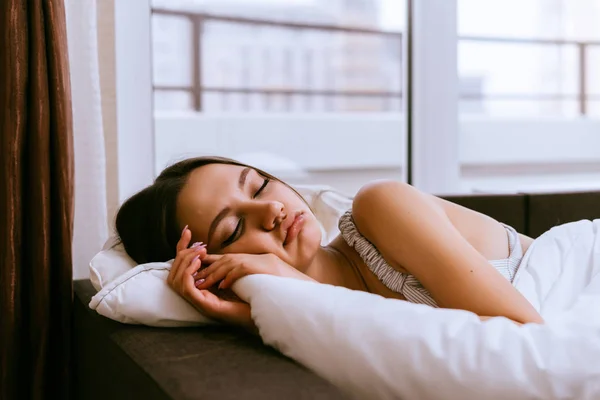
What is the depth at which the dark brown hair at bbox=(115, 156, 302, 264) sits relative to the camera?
1.28m

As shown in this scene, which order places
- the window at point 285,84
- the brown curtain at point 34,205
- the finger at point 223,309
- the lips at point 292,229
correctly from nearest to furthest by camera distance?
1. the finger at point 223,309
2. the lips at point 292,229
3. the brown curtain at point 34,205
4. the window at point 285,84

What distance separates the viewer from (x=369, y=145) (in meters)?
3.97

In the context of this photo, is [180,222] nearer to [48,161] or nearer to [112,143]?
[48,161]

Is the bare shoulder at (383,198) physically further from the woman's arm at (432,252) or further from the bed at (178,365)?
the bed at (178,365)

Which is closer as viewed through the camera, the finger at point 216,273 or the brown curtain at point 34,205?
the finger at point 216,273

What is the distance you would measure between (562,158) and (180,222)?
171 inches

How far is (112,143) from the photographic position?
79.0 inches

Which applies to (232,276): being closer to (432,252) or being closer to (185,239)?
(185,239)

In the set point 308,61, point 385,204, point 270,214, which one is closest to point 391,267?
point 385,204

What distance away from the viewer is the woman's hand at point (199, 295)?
102 centimetres

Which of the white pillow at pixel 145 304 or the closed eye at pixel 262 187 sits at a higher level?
the closed eye at pixel 262 187

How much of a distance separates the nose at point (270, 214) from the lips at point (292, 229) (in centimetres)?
3

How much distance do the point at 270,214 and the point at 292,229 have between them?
0.06m

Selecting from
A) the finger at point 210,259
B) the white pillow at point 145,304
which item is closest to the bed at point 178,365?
the white pillow at point 145,304
